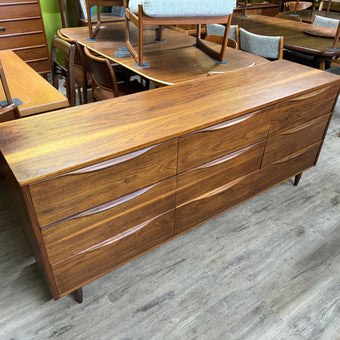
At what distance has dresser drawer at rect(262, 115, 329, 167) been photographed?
1585mm

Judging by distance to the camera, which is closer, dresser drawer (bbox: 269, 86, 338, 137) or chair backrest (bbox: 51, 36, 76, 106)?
dresser drawer (bbox: 269, 86, 338, 137)

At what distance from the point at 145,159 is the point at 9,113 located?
0.59 metres

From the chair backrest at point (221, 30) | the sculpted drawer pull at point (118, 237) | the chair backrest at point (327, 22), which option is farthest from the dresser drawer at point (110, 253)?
the chair backrest at point (327, 22)

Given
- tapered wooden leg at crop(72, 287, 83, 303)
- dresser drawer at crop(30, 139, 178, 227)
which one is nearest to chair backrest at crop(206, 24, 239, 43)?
dresser drawer at crop(30, 139, 178, 227)

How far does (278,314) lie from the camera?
1322mm

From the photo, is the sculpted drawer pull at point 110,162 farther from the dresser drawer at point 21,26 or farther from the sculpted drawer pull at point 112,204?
the dresser drawer at point 21,26

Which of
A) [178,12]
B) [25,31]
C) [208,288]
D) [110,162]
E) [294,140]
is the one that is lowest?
[208,288]

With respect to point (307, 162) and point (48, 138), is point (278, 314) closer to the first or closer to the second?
point (307, 162)

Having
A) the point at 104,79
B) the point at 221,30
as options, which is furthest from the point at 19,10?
the point at 221,30

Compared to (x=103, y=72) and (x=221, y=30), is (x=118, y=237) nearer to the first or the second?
(x=103, y=72)

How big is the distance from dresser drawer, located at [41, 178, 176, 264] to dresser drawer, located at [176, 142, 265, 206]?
0.07 meters

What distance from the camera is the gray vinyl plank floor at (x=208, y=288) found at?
4.13ft

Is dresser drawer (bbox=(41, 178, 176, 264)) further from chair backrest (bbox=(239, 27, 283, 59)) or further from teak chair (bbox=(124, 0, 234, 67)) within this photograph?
chair backrest (bbox=(239, 27, 283, 59))

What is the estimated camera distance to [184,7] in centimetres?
155
